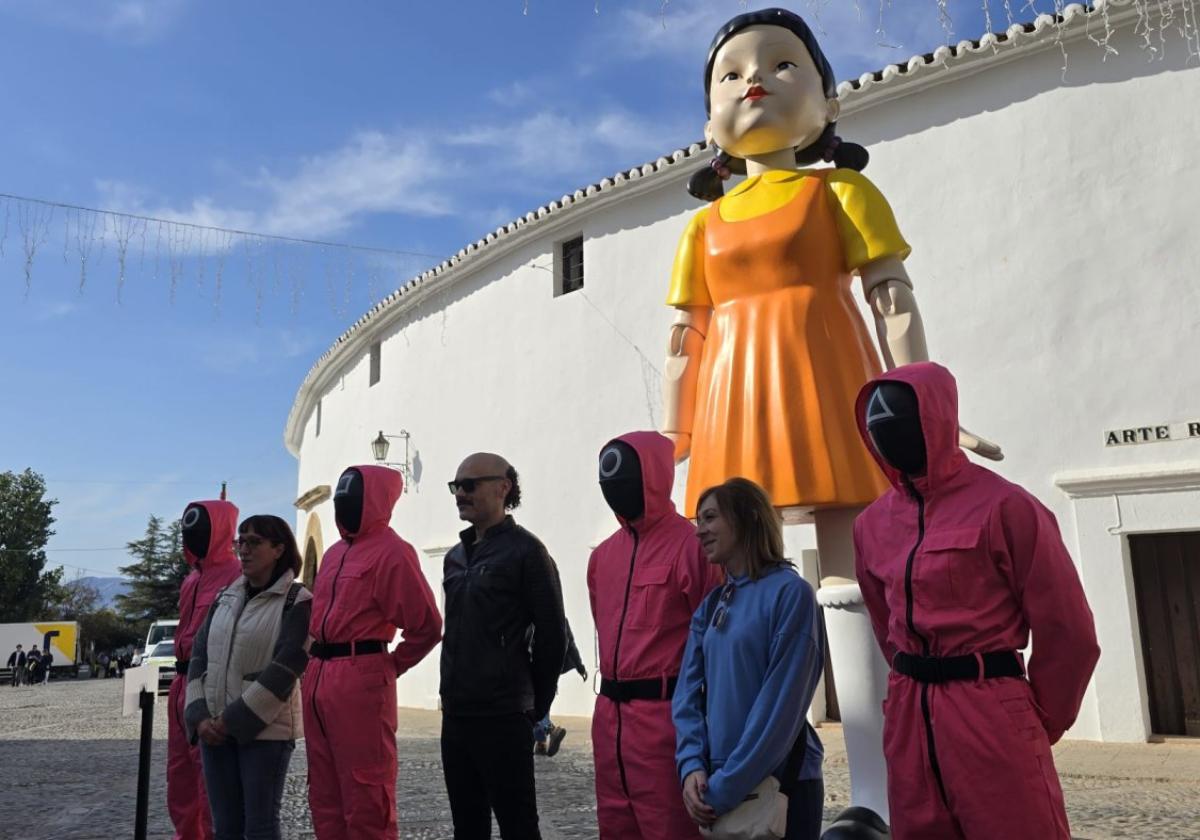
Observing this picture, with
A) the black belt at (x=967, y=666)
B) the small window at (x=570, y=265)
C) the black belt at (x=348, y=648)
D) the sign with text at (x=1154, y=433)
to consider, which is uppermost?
the small window at (x=570, y=265)

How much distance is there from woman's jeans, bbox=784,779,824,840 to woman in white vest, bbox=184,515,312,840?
1.94m

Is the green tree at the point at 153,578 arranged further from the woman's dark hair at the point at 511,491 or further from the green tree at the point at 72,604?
the woman's dark hair at the point at 511,491

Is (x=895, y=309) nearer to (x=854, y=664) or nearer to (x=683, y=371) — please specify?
(x=683, y=371)

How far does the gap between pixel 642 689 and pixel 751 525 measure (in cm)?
59

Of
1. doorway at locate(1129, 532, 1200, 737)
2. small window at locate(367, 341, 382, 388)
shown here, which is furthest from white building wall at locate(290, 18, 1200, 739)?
small window at locate(367, 341, 382, 388)

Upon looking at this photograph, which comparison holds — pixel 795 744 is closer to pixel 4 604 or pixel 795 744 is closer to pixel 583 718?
pixel 583 718

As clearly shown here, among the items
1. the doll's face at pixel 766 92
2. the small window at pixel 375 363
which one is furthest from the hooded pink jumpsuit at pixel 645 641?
the small window at pixel 375 363

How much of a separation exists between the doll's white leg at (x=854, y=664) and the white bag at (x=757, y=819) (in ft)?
3.32

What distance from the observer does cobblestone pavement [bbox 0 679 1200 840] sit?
508cm

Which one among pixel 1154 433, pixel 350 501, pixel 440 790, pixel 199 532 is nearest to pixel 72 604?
pixel 440 790

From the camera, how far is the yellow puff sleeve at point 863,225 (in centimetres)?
353

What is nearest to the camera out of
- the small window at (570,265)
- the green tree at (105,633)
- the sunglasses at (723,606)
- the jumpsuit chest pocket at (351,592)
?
the sunglasses at (723,606)

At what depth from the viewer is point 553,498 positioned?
40.5 ft

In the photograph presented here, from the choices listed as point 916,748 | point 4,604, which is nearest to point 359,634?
point 916,748
